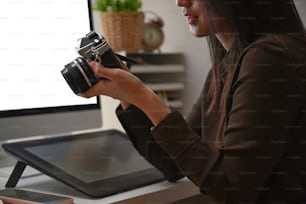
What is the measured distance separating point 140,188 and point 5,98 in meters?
0.23

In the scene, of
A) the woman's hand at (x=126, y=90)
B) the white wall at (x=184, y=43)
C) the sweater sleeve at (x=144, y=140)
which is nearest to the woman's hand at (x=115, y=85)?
the woman's hand at (x=126, y=90)

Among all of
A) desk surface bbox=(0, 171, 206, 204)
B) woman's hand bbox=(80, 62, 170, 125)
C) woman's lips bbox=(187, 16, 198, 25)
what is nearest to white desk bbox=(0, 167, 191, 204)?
desk surface bbox=(0, 171, 206, 204)

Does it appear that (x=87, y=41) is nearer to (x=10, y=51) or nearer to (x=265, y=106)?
(x=10, y=51)

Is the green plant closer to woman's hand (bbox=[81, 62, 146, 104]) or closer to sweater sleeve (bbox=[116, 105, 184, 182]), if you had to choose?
sweater sleeve (bbox=[116, 105, 184, 182])

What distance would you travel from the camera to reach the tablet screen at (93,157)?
2.02 feet

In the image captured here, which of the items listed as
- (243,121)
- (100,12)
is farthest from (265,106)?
(100,12)

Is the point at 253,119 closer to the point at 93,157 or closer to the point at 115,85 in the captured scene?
the point at 115,85

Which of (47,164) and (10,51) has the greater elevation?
(10,51)

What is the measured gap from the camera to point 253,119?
1.71 ft

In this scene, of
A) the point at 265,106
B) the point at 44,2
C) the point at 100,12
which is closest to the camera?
the point at 265,106

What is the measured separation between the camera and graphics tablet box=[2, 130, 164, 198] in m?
0.58

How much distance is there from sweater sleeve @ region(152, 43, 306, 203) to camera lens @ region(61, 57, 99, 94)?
0.33 ft

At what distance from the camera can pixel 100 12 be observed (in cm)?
126

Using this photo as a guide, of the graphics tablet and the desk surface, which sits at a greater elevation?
the graphics tablet
